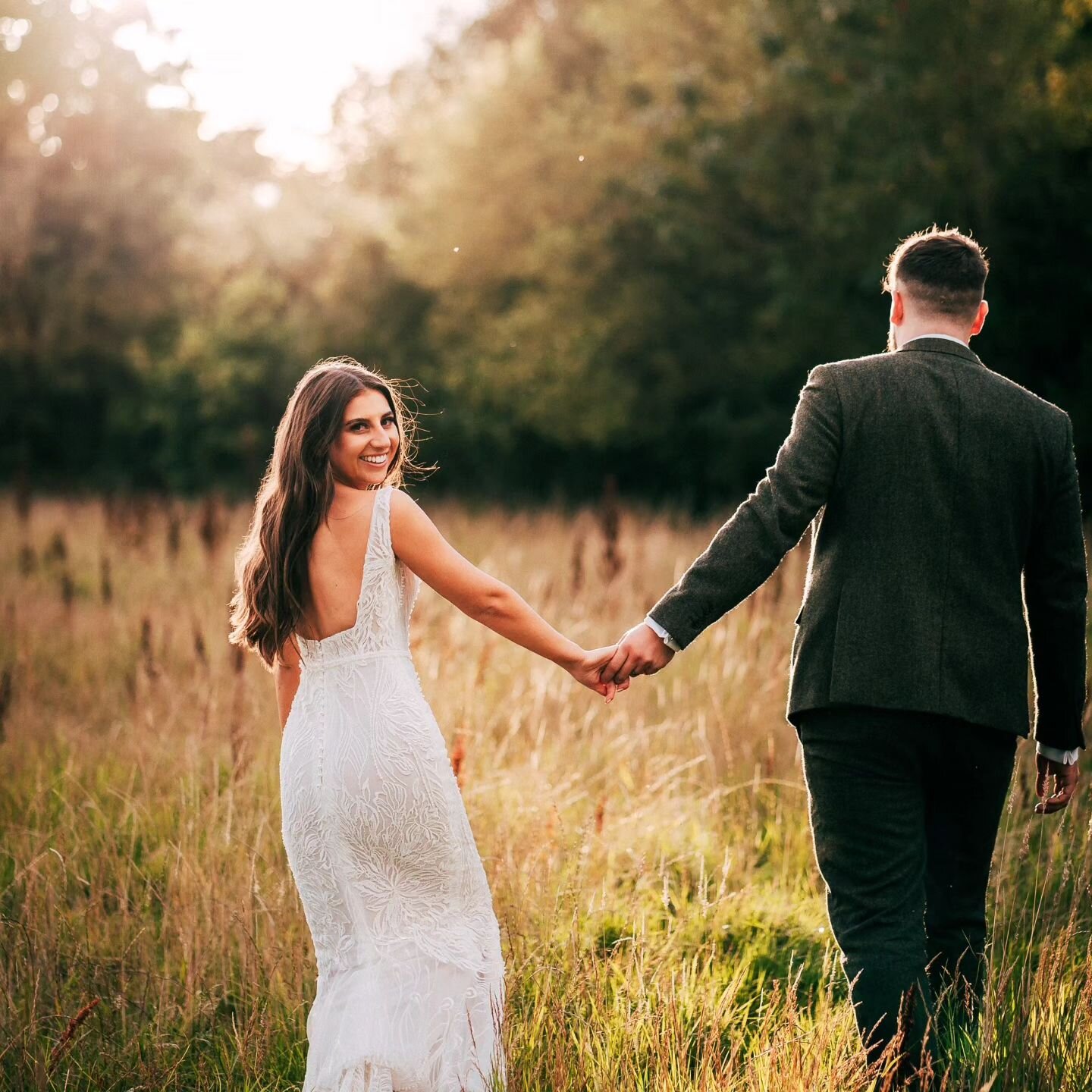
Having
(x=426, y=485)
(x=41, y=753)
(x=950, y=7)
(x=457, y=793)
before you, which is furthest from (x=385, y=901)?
(x=426, y=485)

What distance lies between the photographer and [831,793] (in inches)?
105

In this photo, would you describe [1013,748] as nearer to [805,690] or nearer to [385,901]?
[805,690]

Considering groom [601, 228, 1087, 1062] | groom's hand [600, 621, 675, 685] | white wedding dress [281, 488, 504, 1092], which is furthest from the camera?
groom's hand [600, 621, 675, 685]

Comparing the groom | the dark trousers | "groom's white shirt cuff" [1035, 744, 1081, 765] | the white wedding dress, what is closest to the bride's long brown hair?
the white wedding dress

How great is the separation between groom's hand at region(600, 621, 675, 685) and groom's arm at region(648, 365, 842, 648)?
0.11 m

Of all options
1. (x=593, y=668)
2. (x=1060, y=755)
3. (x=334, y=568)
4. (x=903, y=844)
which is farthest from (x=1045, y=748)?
(x=334, y=568)

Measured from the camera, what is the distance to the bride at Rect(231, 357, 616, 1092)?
8.29 feet

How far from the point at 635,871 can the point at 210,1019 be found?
143 centimetres

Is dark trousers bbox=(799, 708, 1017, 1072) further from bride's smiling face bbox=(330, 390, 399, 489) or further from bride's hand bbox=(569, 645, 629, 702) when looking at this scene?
bride's smiling face bbox=(330, 390, 399, 489)

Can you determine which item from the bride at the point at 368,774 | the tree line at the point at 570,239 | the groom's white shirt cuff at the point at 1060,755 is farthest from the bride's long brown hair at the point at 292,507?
the tree line at the point at 570,239

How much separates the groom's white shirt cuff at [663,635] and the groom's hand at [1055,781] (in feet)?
3.37

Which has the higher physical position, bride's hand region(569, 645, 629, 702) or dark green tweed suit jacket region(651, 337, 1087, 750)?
dark green tweed suit jacket region(651, 337, 1087, 750)

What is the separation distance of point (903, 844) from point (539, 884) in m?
1.25

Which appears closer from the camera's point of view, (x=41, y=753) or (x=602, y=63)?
(x=41, y=753)
